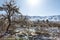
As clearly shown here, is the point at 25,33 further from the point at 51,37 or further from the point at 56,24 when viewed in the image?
the point at 56,24

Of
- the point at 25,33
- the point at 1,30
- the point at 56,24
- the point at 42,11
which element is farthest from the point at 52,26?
the point at 1,30

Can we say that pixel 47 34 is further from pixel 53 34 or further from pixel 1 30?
pixel 1 30

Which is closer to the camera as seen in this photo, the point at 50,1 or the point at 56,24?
the point at 50,1

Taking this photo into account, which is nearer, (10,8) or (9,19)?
(10,8)

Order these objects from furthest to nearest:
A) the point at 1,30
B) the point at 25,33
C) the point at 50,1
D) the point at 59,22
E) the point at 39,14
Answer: the point at 59,22, the point at 39,14, the point at 50,1, the point at 25,33, the point at 1,30

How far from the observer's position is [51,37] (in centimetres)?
721

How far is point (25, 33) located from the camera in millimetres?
6070

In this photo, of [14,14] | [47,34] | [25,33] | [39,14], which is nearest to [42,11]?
[39,14]

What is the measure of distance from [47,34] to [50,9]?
1223 mm

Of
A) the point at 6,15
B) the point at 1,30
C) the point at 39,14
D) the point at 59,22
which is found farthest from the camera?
the point at 59,22

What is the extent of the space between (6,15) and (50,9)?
3219 mm

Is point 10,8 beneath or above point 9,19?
above

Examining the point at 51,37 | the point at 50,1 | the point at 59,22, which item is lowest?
the point at 51,37

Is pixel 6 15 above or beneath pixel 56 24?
above
